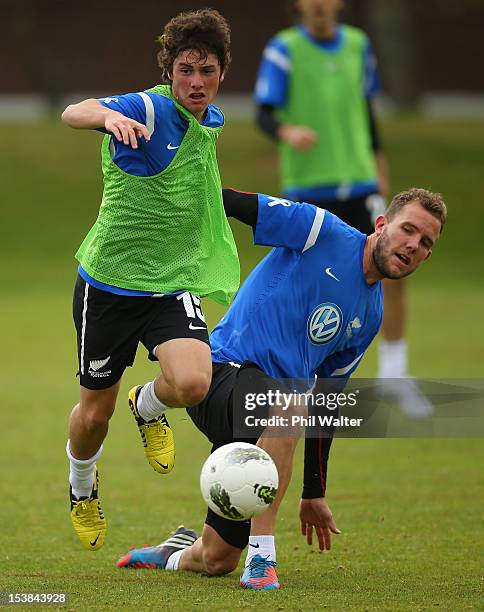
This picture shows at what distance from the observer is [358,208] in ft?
A: 34.3

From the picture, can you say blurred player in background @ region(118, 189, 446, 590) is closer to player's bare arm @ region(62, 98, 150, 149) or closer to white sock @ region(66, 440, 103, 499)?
white sock @ region(66, 440, 103, 499)

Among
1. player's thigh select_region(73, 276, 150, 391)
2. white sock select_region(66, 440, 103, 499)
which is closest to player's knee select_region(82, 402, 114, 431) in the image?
player's thigh select_region(73, 276, 150, 391)

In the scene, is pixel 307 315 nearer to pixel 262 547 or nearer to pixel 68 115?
pixel 262 547

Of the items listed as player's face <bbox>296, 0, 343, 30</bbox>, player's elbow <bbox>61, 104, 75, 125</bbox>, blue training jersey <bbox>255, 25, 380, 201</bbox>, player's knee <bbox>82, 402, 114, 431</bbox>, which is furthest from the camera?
blue training jersey <bbox>255, 25, 380, 201</bbox>

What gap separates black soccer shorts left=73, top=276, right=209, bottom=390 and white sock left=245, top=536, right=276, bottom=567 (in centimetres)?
93

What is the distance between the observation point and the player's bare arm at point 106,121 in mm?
5223

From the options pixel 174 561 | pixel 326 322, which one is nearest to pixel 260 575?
pixel 174 561

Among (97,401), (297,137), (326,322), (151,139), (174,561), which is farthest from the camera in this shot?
(297,137)

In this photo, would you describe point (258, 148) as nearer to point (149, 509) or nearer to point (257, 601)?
point (149, 509)

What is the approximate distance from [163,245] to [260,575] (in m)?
1.55

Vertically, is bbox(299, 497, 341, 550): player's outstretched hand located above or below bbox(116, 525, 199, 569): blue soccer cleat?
above

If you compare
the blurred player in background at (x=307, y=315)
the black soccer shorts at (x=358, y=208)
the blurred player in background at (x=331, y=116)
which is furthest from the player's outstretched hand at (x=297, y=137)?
the blurred player in background at (x=307, y=315)

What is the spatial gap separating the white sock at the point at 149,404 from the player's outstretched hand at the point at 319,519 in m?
0.81

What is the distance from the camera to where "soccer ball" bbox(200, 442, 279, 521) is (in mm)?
5148
